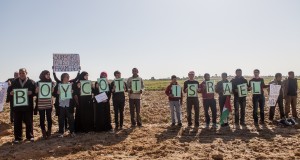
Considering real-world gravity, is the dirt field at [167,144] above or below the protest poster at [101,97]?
below

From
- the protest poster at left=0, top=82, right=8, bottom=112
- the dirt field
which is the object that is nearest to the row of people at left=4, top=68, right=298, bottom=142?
the dirt field

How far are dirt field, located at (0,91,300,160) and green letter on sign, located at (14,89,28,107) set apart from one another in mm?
1213

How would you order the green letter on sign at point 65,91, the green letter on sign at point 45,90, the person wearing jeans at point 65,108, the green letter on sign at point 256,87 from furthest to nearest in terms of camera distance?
1. the green letter on sign at point 256,87
2. the person wearing jeans at point 65,108
3. the green letter on sign at point 65,91
4. the green letter on sign at point 45,90

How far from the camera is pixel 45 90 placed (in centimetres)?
1075

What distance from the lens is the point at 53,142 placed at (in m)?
10.5

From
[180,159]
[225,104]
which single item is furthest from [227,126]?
[180,159]

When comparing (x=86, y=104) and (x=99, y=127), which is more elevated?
(x=86, y=104)

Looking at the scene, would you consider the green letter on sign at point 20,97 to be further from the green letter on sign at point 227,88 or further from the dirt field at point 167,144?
the green letter on sign at point 227,88

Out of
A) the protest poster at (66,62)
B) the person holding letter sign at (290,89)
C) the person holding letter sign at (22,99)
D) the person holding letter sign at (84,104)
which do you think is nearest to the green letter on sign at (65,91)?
the person holding letter sign at (84,104)

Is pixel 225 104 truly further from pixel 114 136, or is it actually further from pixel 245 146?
pixel 114 136

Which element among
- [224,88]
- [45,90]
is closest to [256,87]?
[224,88]

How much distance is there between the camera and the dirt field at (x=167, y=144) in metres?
8.80

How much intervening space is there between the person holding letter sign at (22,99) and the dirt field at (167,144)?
1.97ft

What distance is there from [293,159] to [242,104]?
532cm
